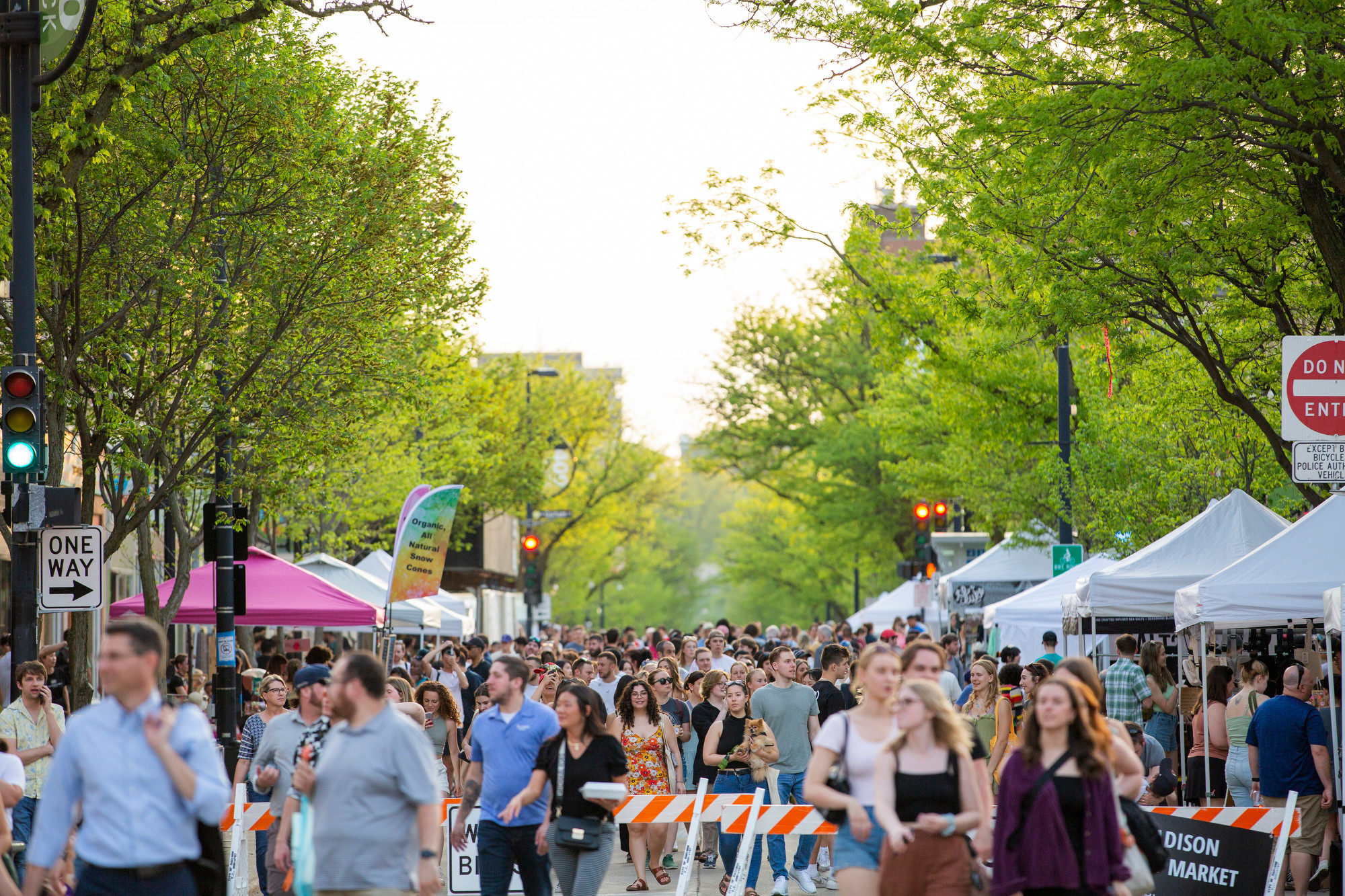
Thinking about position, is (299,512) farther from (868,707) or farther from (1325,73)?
(868,707)

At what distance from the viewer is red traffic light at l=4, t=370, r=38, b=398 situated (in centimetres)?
1274

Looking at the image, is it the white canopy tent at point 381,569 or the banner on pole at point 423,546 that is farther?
the white canopy tent at point 381,569

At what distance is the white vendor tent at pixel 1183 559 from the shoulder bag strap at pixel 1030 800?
9.78 metres

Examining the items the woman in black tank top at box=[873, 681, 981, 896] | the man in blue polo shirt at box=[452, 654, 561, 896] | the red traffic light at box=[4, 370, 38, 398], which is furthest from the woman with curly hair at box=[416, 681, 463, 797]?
the woman in black tank top at box=[873, 681, 981, 896]

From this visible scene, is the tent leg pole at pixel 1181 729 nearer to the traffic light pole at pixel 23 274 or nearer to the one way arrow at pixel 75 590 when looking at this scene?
the one way arrow at pixel 75 590

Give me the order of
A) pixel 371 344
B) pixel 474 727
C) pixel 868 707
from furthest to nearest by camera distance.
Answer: pixel 371 344 < pixel 474 727 < pixel 868 707

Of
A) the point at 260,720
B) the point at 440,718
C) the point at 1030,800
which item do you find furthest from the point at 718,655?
the point at 1030,800

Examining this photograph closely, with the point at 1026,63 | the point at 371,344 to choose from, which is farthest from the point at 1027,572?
the point at 1026,63

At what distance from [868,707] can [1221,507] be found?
10257mm

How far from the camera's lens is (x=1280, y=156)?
15.4 m

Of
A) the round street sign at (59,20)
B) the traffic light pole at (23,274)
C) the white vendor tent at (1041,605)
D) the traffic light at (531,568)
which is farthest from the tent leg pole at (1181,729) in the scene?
the traffic light at (531,568)

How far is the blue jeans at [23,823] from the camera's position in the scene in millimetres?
11615

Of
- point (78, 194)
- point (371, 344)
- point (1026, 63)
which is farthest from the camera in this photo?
point (371, 344)

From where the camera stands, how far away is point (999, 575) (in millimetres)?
32562
